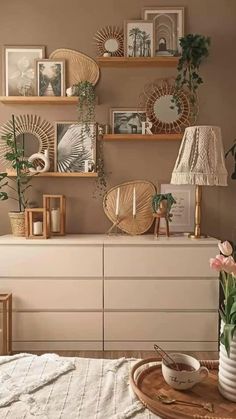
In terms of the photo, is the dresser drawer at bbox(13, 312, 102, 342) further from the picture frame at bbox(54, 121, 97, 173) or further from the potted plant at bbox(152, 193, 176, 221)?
the picture frame at bbox(54, 121, 97, 173)

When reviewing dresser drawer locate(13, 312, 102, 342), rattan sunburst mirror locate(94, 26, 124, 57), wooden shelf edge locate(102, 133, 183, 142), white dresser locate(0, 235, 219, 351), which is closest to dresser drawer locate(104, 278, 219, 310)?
white dresser locate(0, 235, 219, 351)

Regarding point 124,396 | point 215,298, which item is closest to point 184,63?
point 215,298

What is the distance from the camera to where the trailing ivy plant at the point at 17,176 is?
3088mm

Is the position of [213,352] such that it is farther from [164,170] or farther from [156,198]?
[164,170]

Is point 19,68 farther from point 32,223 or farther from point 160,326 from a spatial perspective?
point 160,326

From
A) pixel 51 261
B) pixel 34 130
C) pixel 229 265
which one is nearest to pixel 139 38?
pixel 34 130

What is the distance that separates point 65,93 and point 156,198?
113 cm

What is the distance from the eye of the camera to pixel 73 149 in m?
3.30

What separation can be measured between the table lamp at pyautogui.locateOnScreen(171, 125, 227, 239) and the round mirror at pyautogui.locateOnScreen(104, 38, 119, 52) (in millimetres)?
932

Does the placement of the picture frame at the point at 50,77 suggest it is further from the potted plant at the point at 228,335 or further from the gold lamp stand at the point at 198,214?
the potted plant at the point at 228,335

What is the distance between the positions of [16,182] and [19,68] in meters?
0.91

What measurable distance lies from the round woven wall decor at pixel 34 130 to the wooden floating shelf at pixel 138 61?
26.5 inches

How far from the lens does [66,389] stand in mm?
1315

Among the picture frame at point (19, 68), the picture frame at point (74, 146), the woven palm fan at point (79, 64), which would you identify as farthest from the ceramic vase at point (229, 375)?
the picture frame at point (19, 68)
